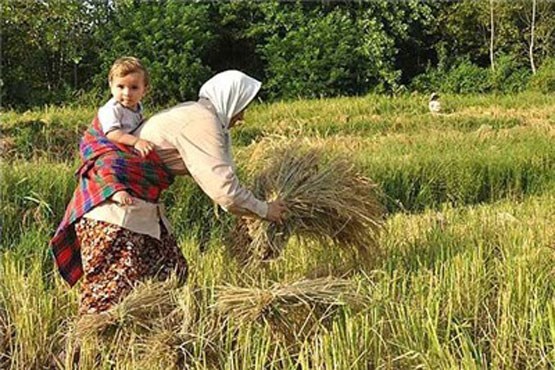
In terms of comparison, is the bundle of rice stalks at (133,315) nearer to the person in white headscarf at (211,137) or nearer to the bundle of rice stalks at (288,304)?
the bundle of rice stalks at (288,304)

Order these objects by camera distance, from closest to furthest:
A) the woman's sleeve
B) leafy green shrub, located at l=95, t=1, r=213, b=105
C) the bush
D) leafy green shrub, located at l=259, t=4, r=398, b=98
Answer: the woman's sleeve
leafy green shrub, located at l=95, t=1, r=213, b=105
the bush
leafy green shrub, located at l=259, t=4, r=398, b=98

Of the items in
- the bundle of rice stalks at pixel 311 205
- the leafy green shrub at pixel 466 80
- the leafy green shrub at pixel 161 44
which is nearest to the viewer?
the bundle of rice stalks at pixel 311 205

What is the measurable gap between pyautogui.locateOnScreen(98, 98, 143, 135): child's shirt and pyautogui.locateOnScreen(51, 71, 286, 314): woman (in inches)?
2.3

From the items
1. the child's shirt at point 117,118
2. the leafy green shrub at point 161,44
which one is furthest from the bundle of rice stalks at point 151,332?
the leafy green shrub at point 161,44

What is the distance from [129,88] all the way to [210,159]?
0.40 meters

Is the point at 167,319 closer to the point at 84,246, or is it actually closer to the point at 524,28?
the point at 84,246

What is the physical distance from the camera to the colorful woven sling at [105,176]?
7.93ft

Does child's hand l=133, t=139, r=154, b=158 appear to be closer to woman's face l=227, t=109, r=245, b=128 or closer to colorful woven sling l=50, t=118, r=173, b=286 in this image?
colorful woven sling l=50, t=118, r=173, b=286

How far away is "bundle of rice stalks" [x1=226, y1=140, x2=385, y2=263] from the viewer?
9.14ft

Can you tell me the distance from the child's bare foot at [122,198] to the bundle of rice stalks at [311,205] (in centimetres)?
58

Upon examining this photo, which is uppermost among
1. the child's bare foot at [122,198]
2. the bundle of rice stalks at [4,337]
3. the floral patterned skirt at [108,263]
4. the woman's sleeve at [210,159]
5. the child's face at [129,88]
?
the child's face at [129,88]

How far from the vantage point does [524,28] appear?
784 inches

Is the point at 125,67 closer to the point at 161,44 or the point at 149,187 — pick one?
the point at 149,187

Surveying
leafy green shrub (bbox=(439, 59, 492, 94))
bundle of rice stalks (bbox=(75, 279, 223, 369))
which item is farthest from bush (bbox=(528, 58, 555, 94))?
bundle of rice stalks (bbox=(75, 279, 223, 369))
